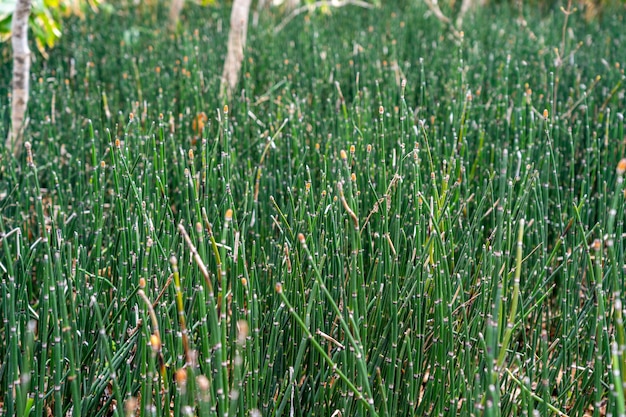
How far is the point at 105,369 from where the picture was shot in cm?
107

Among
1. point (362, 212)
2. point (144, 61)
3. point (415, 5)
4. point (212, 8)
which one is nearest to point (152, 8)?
point (212, 8)

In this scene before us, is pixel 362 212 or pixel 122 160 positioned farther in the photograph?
pixel 362 212

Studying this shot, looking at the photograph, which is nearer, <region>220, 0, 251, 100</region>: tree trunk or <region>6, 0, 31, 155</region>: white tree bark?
<region>6, 0, 31, 155</region>: white tree bark

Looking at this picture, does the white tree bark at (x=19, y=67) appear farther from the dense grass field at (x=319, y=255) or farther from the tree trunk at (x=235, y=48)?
the tree trunk at (x=235, y=48)

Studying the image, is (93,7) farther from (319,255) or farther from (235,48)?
(319,255)

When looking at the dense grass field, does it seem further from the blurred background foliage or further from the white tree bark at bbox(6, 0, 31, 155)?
the blurred background foliage

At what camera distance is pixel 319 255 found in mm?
1256

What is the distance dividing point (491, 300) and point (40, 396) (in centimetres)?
72

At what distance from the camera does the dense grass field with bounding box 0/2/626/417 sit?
1.00 meters

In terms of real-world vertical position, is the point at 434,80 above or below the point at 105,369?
above

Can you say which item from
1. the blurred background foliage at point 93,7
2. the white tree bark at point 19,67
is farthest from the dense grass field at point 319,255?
the blurred background foliage at point 93,7

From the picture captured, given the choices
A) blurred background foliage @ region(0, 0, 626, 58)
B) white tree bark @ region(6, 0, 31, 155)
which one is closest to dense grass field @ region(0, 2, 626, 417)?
white tree bark @ region(6, 0, 31, 155)

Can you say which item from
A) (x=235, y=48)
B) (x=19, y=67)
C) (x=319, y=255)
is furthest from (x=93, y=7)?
(x=319, y=255)

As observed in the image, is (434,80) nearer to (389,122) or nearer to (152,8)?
(389,122)
